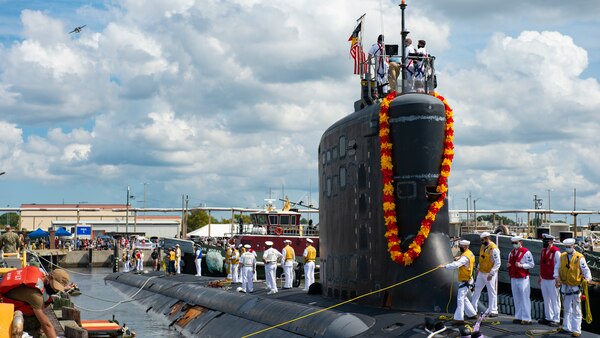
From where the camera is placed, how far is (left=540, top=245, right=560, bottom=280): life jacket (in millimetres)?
12664

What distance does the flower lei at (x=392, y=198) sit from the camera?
1260cm

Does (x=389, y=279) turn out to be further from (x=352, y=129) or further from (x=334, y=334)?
(x=352, y=129)

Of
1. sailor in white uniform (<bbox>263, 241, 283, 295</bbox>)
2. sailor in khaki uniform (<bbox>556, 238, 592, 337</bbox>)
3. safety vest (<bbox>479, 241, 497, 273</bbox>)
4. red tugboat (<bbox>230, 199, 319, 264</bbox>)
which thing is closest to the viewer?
sailor in khaki uniform (<bbox>556, 238, 592, 337</bbox>)

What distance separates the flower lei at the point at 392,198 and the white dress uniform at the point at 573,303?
221 centimetres

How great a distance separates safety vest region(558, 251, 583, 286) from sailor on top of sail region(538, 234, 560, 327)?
262 mm

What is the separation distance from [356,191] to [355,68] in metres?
3.60

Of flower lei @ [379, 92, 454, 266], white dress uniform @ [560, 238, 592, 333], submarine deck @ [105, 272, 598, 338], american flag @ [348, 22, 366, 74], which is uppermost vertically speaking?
american flag @ [348, 22, 366, 74]

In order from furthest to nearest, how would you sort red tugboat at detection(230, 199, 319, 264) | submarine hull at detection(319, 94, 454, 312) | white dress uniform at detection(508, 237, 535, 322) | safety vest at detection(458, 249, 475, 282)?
red tugboat at detection(230, 199, 319, 264) < submarine hull at detection(319, 94, 454, 312) < white dress uniform at detection(508, 237, 535, 322) < safety vest at detection(458, 249, 475, 282)

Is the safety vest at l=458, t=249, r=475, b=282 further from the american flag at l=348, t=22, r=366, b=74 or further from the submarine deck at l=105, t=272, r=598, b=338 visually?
the american flag at l=348, t=22, r=366, b=74

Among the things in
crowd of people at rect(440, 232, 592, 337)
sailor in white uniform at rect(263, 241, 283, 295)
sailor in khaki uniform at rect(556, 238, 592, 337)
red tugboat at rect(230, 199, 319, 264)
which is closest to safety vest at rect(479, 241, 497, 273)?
crowd of people at rect(440, 232, 592, 337)

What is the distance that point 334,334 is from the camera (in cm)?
1227

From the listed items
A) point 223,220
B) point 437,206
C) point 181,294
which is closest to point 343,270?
point 437,206

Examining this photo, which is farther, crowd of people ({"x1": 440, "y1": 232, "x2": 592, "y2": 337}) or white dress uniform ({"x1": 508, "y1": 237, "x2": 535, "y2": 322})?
white dress uniform ({"x1": 508, "y1": 237, "x2": 535, "y2": 322})

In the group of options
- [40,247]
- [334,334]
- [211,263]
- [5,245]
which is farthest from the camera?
[40,247]
